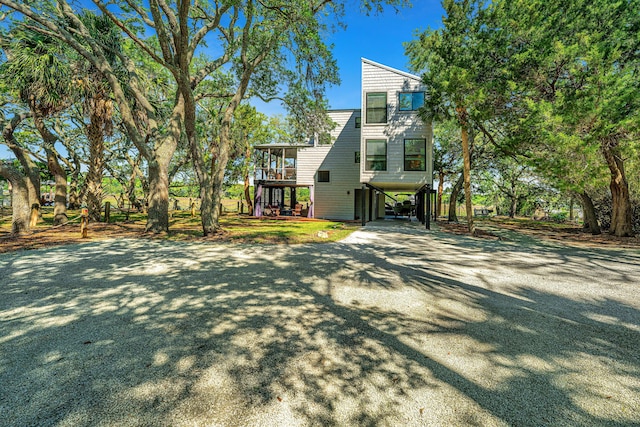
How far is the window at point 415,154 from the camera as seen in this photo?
15.0 meters

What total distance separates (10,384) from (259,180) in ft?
67.7

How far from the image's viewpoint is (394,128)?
15.4 m

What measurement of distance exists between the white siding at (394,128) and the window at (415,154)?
0.62ft

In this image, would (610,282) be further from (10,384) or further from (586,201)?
(586,201)

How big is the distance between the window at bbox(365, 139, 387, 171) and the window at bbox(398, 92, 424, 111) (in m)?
2.39

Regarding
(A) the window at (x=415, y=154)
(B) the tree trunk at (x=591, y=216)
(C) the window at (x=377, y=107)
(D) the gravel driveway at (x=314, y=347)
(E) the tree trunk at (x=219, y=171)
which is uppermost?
(C) the window at (x=377, y=107)

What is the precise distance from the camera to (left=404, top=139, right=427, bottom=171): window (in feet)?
49.2

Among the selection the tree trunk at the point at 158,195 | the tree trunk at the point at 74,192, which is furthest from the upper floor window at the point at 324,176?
the tree trunk at the point at 74,192

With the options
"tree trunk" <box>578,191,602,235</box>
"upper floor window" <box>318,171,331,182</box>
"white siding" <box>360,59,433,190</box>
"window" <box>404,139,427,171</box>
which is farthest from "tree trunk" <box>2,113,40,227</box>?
"tree trunk" <box>578,191,602,235</box>

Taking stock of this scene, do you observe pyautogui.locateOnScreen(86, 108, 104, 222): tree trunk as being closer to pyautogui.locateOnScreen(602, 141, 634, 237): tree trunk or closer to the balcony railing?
the balcony railing

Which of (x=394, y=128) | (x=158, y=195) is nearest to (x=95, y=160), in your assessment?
(x=158, y=195)

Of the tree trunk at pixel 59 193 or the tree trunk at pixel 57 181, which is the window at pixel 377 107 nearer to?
the tree trunk at pixel 57 181

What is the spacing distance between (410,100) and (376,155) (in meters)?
3.80

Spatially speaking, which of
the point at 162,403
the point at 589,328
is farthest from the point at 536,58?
the point at 162,403
